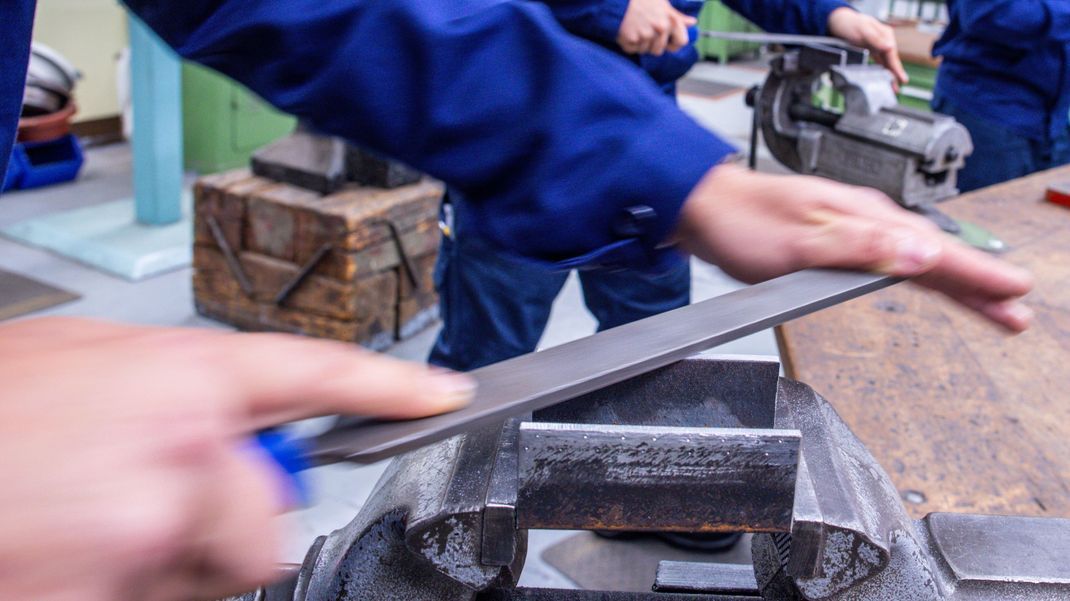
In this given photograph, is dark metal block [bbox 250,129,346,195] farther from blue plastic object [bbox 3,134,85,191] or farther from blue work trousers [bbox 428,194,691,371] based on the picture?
blue plastic object [bbox 3,134,85,191]

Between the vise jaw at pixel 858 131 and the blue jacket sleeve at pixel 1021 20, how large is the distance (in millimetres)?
391

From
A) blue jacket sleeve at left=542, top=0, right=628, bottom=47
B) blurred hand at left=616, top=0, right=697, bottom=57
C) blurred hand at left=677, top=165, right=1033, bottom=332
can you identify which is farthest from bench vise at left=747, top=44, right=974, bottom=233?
blurred hand at left=677, top=165, right=1033, bottom=332

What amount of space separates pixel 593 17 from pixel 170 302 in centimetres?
183

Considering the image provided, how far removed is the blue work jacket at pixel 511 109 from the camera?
2.34 ft

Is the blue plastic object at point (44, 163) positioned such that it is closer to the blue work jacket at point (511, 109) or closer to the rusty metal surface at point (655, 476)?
the blue work jacket at point (511, 109)

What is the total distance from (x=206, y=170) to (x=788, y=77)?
2554 millimetres

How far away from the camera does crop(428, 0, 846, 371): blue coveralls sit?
5.02 ft

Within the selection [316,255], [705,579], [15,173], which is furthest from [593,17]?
[15,173]

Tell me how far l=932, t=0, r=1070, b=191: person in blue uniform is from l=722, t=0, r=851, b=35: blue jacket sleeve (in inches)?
24.8

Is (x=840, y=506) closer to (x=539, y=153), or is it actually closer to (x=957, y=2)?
(x=539, y=153)

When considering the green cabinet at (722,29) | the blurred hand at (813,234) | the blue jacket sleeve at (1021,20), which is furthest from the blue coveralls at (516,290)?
the green cabinet at (722,29)

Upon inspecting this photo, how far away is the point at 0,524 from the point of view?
32 centimetres

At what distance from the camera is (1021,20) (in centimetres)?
233

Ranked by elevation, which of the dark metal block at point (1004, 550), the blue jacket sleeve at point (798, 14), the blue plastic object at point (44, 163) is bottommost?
the blue plastic object at point (44, 163)
